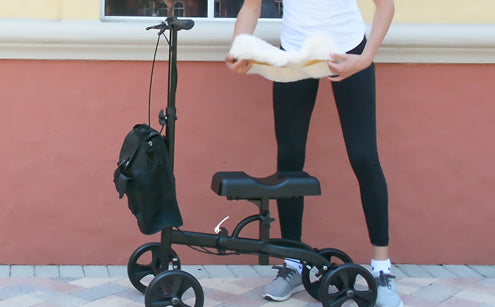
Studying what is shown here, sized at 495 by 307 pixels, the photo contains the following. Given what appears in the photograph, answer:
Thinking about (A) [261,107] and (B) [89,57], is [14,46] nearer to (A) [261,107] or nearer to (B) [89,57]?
(B) [89,57]

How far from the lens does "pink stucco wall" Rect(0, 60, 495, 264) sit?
375 centimetres

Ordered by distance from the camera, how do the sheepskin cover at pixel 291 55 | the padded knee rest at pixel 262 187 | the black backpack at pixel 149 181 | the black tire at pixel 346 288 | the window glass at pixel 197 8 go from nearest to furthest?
1. the sheepskin cover at pixel 291 55
2. the black backpack at pixel 149 181
3. the padded knee rest at pixel 262 187
4. the black tire at pixel 346 288
5. the window glass at pixel 197 8

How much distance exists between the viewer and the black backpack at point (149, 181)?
2.95 m

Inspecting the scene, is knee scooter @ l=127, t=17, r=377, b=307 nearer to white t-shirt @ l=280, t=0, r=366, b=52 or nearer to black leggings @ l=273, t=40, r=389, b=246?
black leggings @ l=273, t=40, r=389, b=246

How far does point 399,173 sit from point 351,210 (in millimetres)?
306

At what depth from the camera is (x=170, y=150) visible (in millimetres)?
3059

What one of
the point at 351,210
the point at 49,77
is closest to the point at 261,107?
the point at 351,210

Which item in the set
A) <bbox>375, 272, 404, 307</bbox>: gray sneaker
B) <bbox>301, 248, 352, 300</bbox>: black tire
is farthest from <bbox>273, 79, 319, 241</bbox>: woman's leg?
<bbox>375, 272, 404, 307</bbox>: gray sneaker

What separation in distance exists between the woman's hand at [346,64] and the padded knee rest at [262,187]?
1.45 ft

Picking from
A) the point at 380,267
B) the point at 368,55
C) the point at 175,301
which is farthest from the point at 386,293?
the point at 368,55

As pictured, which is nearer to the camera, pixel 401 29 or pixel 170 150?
pixel 170 150

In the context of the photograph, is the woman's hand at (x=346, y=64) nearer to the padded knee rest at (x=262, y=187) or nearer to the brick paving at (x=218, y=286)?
the padded knee rest at (x=262, y=187)

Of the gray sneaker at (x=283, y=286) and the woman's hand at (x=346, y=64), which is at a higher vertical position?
the woman's hand at (x=346, y=64)

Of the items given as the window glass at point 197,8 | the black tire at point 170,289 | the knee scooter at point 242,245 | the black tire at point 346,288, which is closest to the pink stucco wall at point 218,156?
the window glass at point 197,8
